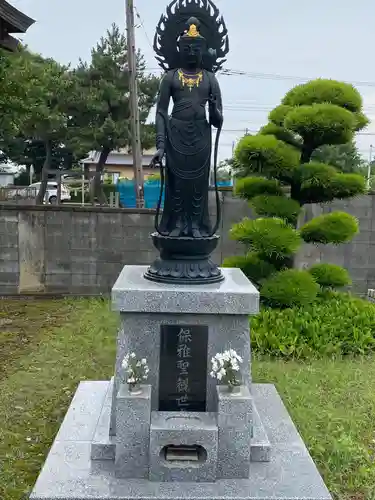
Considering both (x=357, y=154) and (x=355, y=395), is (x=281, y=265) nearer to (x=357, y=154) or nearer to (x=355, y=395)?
(x=355, y=395)

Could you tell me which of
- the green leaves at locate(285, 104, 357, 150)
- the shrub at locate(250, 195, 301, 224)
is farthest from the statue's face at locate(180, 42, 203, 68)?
the shrub at locate(250, 195, 301, 224)

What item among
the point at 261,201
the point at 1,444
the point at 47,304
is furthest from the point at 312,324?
the point at 47,304

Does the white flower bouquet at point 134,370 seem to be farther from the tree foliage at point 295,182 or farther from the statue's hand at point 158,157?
the tree foliage at point 295,182

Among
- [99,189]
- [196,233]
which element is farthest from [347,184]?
[99,189]

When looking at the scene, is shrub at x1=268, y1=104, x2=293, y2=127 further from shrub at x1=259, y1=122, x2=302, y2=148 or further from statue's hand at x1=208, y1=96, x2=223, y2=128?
statue's hand at x1=208, y1=96, x2=223, y2=128

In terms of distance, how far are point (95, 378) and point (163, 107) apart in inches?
116

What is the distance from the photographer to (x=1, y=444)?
409 centimetres

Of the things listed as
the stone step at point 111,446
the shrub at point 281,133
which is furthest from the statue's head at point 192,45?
the shrub at point 281,133

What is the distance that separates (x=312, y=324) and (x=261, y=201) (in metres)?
1.78

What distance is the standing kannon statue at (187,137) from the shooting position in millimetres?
3773

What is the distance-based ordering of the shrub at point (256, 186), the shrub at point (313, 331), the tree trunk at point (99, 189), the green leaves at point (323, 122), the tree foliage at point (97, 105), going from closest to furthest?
the shrub at point (313, 331), the green leaves at point (323, 122), the shrub at point (256, 186), the tree trunk at point (99, 189), the tree foliage at point (97, 105)

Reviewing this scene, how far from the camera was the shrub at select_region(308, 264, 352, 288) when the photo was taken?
7.34m

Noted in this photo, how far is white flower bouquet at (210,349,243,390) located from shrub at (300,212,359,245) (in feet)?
13.0

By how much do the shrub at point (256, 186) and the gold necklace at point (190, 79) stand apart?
3.46 m
